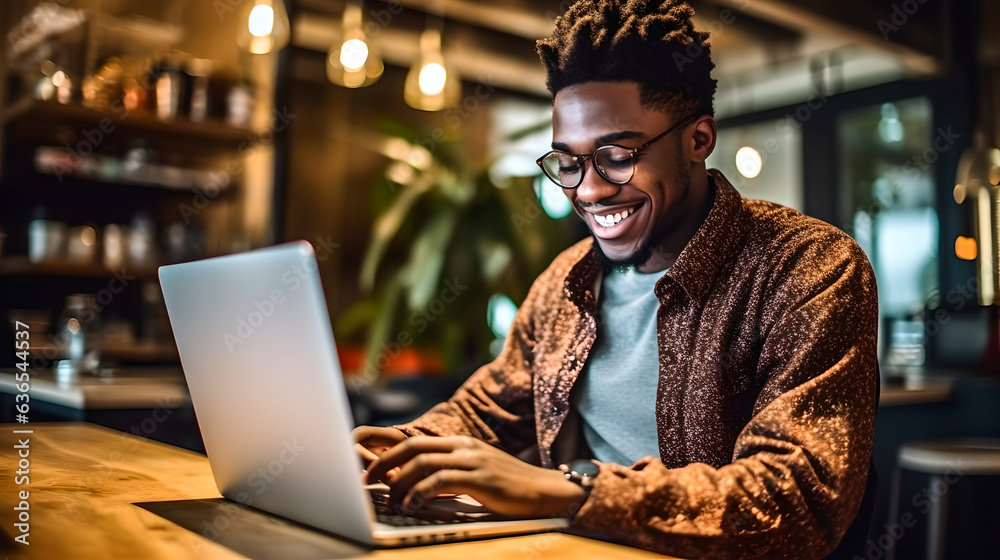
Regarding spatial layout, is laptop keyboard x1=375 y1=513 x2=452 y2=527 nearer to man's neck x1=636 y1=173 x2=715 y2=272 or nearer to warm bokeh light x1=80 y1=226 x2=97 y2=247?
man's neck x1=636 y1=173 x2=715 y2=272

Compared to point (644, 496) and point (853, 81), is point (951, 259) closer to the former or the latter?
point (853, 81)

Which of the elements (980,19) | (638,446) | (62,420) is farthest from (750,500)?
(980,19)

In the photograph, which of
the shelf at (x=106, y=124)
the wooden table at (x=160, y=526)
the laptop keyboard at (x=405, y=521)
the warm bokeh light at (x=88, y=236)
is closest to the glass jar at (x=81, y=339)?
the warm bokeh light at (x=88, y=236)

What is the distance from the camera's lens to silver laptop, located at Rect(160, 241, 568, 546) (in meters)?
0.69

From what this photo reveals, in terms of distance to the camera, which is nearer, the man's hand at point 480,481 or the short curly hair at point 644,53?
the man's hand at point 480,481

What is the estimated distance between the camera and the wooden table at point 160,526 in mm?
736

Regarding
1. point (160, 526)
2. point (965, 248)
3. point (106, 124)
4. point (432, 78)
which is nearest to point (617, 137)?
point (160, 526)

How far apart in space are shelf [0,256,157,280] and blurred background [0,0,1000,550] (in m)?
0.01

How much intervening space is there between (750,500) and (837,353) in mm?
258

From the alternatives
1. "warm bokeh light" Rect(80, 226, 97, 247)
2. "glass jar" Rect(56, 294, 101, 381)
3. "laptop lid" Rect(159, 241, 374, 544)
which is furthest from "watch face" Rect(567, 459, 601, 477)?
"warm bokeh light" Rect(80, 226, 97, 247)

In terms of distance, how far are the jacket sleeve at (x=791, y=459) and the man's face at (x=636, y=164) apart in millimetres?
240

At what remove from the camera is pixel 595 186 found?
1.31 m

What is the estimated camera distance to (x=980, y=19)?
4.19m

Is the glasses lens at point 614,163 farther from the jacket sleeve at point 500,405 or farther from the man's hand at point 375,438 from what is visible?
the man's hand at point 375,438
